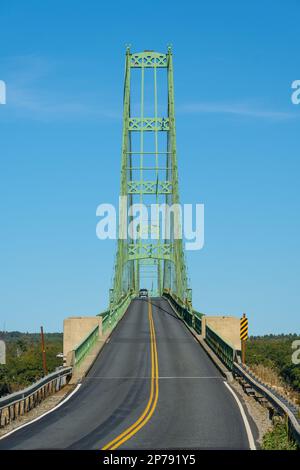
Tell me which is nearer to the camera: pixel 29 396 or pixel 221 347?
pixel 29 396

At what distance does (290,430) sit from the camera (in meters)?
20.0

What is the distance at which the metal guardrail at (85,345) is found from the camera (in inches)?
1464

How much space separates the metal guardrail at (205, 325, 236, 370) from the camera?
1416 inches

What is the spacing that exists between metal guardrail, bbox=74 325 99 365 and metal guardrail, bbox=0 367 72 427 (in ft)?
7.51

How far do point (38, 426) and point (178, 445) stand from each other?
209 inches

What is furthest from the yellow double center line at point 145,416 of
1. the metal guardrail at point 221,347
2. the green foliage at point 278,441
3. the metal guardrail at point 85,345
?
the green foliage at point 278,441

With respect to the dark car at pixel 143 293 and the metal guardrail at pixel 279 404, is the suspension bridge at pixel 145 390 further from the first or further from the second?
the dark car at pixel 143 293

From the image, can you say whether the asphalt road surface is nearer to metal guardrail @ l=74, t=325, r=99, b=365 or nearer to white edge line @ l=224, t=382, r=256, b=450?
white edge line @ l=224, t=382, r=256, b=450

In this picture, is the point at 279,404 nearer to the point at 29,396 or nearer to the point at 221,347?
the point at 29,396

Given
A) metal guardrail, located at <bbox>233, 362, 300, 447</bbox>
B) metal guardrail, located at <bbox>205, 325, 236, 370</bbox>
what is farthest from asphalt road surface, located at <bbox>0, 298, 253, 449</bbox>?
metal guardrail, located at <bbox>233, 362, 300, 447</bbox>

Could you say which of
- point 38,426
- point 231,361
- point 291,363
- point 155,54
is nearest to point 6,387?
point 291,363

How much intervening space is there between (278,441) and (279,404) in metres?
3.97

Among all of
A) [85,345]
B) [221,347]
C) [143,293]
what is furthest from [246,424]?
[143,293]

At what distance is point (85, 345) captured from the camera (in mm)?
40688
